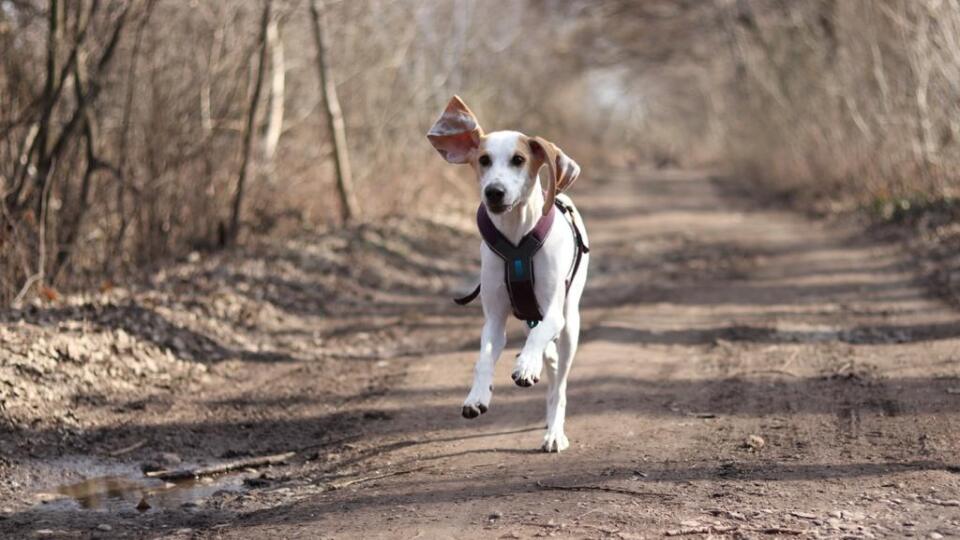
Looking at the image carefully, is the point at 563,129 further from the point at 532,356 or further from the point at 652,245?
the point at 532,356

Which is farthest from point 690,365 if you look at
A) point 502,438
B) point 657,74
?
point 657,74

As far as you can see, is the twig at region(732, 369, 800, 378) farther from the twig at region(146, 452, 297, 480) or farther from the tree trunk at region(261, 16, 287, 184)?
the tree trunk at region(261, 16, 287, 184)

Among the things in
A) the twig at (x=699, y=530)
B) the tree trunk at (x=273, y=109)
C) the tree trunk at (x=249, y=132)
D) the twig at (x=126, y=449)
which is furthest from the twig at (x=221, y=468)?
the tree trunk at (x=273, y=109)

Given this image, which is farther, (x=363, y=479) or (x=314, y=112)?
(x=314, y=112)

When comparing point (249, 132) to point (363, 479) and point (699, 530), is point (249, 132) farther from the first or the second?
point (699, 530)

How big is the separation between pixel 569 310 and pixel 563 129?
110ft

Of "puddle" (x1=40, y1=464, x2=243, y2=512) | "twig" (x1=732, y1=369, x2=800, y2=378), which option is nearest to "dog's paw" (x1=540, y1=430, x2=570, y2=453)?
"puddle" (x1=40, y1=464, x2=243, y2=512)

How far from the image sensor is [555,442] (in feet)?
19.3

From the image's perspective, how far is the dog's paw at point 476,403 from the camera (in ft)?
16.8

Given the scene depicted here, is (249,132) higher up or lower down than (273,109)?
lower down

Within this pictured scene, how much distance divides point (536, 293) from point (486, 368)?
468 mm

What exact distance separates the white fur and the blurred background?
4.72 metres

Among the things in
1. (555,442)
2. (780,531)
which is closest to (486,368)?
(555,442)

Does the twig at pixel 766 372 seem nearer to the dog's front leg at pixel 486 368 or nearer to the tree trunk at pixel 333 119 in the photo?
the dog's front leg at pixel 486 368
